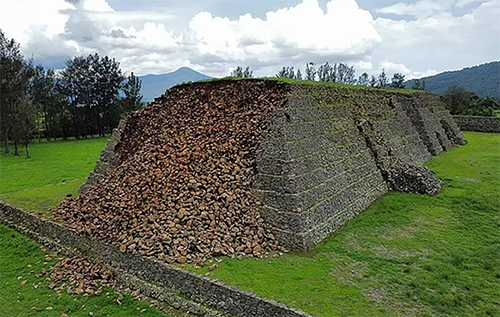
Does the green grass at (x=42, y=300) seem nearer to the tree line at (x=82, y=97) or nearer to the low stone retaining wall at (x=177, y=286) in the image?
the low stone retaining wall at (x=177, y=286)

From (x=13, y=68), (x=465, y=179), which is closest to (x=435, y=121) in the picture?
(x=465, y=179)

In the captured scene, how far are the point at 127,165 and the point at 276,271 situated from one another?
6619 mm

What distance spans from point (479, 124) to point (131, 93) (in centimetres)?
3830

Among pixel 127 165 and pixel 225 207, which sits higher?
pixel 127 165

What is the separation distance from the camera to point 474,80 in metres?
94.2

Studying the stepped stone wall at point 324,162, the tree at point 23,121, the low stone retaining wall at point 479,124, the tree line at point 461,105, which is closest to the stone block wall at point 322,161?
the stepped stone wall at point 324,162

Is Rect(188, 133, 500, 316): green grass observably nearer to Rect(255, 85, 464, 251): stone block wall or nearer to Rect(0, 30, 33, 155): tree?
Rect(255, 85, 464, 251): stone block wall

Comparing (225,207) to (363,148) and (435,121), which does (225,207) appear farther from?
(435,121)

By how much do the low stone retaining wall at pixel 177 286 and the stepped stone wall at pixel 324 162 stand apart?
7.90ft

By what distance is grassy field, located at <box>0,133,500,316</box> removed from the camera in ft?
24.7

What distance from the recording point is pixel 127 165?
12812 millimetres

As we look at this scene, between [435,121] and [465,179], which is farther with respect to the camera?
[435,121]

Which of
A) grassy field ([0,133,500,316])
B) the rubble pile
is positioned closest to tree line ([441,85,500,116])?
grassy field ([0,133,500,316])

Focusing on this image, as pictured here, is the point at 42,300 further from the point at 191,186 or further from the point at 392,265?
the point at 392,265
